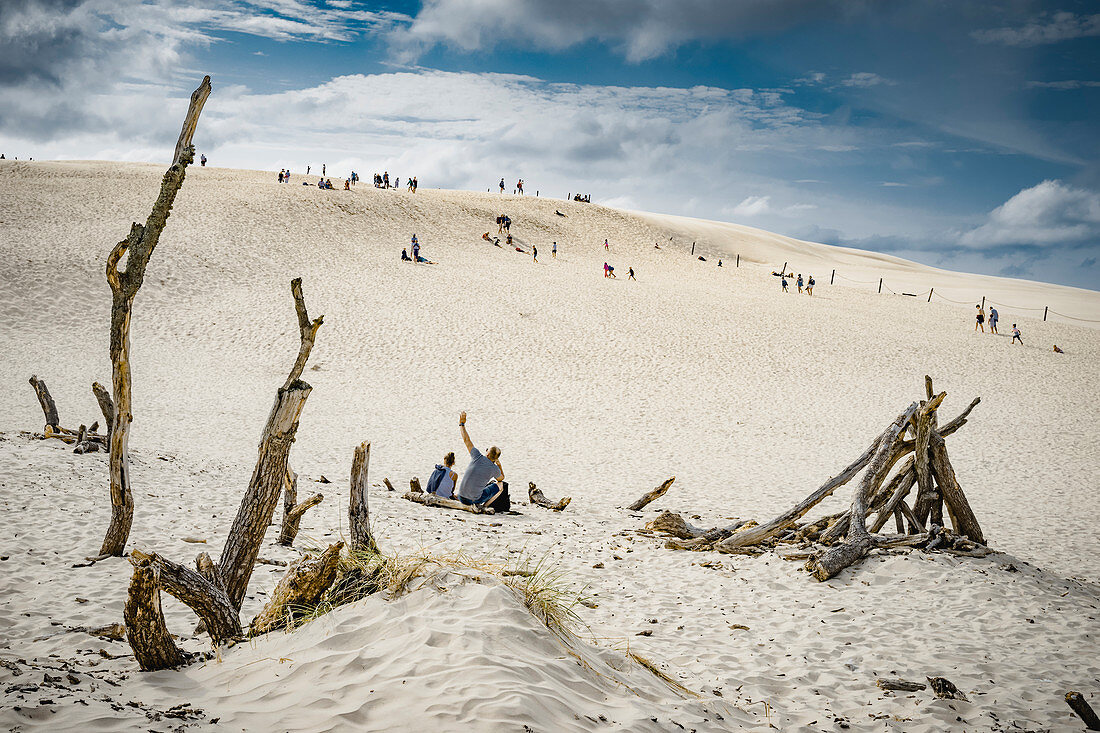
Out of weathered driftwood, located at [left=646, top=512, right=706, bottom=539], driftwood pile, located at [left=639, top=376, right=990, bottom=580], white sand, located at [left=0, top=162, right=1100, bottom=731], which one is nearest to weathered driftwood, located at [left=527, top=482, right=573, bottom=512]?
white sand, located at [left=0, top=162, right=1100, bottom=731]

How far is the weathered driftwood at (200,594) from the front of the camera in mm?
4078

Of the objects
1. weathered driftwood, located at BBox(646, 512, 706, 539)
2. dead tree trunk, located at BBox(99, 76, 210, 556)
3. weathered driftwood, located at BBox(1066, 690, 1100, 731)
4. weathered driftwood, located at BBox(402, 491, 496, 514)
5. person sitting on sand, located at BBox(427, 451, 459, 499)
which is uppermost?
dead tree trunk, located at BBox(99, 76, 210, 556)

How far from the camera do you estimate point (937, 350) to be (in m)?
30.8

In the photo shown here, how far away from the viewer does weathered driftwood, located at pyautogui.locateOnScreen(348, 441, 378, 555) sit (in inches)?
219

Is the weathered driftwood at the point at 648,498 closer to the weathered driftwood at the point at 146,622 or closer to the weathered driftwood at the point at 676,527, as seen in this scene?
the weathered driftwood at the point at 676,527

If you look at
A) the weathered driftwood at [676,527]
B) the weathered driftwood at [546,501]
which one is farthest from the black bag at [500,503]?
the weathered driftwood at [676,527]

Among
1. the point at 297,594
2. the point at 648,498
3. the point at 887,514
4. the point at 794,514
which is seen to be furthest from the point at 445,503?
the point at 887,514

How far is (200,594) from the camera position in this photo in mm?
4371

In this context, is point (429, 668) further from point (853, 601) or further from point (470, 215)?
point (470, 215)

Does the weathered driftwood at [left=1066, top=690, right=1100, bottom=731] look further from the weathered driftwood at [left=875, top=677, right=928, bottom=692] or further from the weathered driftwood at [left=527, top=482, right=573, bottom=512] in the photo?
the weathered driftwood at [left=527, top=482, right=573, bottom=512]

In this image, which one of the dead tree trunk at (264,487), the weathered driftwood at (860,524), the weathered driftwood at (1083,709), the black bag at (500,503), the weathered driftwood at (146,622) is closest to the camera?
the weathered driftwood at (146,622)

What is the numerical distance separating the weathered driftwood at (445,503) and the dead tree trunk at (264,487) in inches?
201

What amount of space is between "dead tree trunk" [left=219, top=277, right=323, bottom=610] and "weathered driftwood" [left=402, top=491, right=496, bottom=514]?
5095 mm

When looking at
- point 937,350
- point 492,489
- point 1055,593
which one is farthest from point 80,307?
point 937,350
